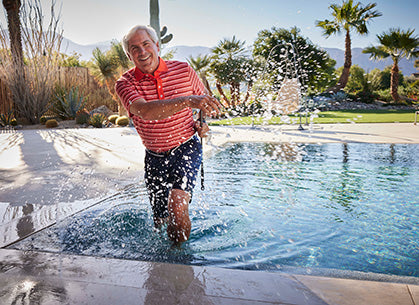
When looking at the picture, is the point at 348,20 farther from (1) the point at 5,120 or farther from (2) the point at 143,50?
(2) the point at 143,50

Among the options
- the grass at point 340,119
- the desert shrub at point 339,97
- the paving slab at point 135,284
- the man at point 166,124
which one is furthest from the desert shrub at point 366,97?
the paving slab at point 135,284

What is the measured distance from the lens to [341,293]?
152 cm

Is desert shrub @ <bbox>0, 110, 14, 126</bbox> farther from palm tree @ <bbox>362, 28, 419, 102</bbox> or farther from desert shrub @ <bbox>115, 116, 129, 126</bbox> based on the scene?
palm tree @ <bbox>362, 28, 419, 102</bbox>

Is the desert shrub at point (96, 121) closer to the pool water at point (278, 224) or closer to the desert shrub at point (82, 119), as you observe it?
the desert shrub at point (82, 119)

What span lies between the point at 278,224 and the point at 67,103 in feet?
43.6

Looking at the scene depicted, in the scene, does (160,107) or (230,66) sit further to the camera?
(230,66)

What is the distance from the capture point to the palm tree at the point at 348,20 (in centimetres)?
2398

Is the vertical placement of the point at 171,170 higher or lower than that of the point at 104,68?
lower

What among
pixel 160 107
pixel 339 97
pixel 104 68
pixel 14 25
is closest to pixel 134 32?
pixel 160 107

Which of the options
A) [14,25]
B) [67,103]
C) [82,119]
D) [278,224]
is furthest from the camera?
[67,103]

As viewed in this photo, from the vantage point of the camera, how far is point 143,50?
2238 mm

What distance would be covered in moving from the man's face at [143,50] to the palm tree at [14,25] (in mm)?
12951

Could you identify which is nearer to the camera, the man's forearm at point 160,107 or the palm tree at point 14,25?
the man's forearm at point 160,107

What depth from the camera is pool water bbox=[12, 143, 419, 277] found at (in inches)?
86.1
